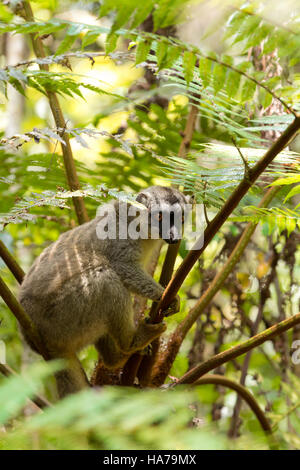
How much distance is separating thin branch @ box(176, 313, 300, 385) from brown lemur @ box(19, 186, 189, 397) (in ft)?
1.64

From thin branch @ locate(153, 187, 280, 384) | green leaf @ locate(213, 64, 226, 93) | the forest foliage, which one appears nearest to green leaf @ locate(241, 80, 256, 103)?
the forest foliage

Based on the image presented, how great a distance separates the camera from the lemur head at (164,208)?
379 cm

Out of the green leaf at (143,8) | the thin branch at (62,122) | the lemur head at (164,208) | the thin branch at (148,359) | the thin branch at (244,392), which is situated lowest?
the thin branch at (244,392)

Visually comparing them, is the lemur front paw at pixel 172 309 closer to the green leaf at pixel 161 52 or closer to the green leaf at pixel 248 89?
the green leaf at pixel 248 89

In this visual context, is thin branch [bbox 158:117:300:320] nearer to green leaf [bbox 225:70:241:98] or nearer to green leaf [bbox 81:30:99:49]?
green leaf [bbox 225:70:241:98]

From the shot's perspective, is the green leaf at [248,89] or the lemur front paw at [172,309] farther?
the lemur front paw at [172,309]

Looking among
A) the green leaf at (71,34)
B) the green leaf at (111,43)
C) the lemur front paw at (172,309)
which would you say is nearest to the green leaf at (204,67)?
the green leaf at (111,43)

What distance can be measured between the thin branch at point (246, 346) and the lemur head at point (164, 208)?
3.31 feet

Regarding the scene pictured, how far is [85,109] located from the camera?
821 cm

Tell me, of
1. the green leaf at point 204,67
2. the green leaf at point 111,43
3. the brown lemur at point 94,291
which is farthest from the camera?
the brown lemur at point 94,291

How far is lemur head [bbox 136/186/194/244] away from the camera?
3.79 m
